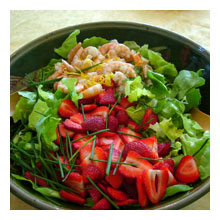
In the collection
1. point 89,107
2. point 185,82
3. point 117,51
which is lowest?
point 89,107

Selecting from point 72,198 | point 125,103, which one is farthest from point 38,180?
point 125,103

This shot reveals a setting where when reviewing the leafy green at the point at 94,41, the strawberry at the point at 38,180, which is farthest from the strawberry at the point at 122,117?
the leafy green at the point at 94,41

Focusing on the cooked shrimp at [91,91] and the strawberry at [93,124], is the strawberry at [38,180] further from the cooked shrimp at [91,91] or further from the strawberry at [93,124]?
the cooked shrimp at [91,91]

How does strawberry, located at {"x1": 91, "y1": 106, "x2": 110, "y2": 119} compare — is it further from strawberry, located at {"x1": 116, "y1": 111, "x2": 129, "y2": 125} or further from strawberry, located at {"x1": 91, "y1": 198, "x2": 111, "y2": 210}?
strawberry, located at {"x1": 91, "y1": 198, "x2": 111, "y2": 210}

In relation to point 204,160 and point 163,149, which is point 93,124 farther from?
point 204,160

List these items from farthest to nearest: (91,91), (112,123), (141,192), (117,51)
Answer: (117,51), (91,91), (112,123), (141,192)

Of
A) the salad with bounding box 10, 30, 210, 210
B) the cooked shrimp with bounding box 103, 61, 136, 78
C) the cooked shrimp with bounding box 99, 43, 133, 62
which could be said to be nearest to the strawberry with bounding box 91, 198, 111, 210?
the salad with bounding box 10, 30, 210, 210
